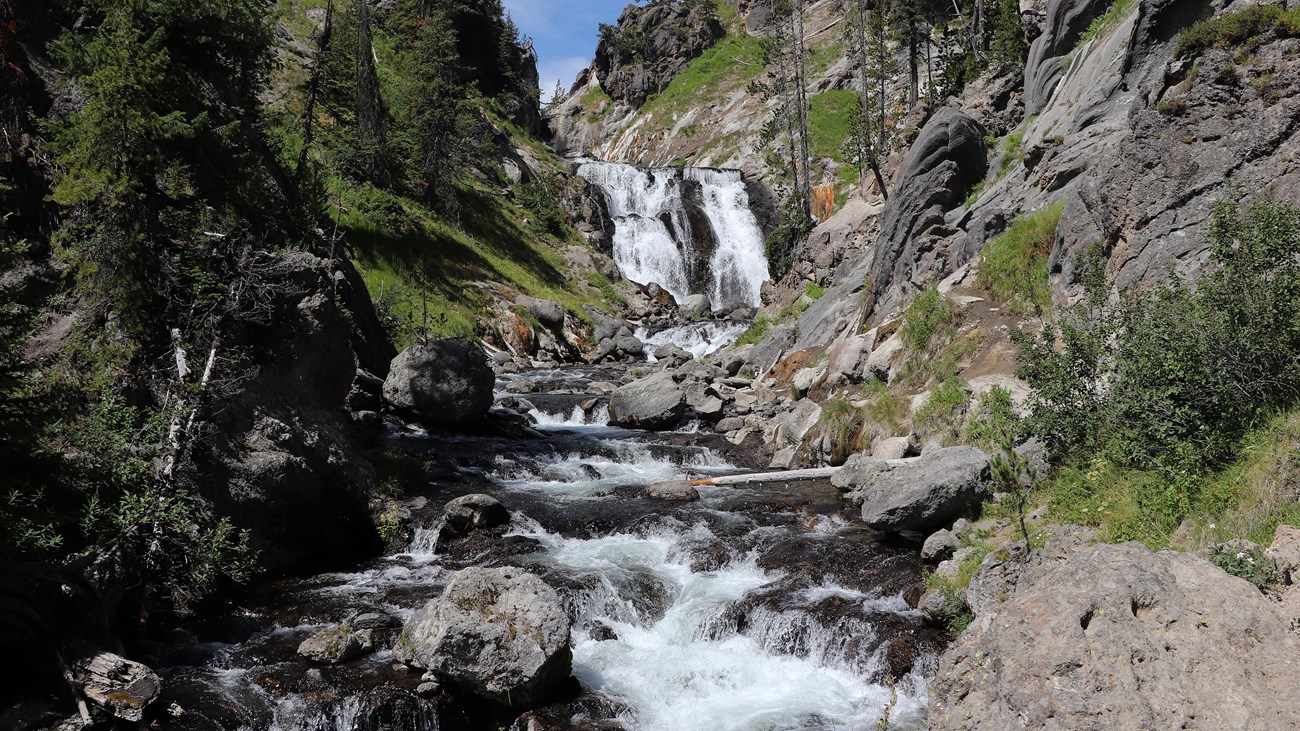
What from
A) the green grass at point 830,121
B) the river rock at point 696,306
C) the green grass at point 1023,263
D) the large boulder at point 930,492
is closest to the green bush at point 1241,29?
the green grass at point 1023,263

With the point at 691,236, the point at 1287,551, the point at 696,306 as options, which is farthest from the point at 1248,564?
the point at 691,236

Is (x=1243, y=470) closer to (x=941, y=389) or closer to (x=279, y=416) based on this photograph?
(x=941, y=389)

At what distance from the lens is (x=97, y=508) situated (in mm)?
7906

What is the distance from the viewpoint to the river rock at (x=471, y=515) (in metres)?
12.8

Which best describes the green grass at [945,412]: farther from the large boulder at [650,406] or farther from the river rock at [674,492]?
the large boulder at [650,406]

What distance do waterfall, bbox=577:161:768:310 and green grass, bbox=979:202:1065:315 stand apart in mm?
29139

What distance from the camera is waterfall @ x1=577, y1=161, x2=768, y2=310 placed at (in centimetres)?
4794

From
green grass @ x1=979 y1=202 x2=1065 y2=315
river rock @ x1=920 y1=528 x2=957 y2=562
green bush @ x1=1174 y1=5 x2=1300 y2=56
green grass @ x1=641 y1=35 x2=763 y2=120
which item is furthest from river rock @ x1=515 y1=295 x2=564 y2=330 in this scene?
green grass @ x1=641 y1=35 x2=763 y2=120

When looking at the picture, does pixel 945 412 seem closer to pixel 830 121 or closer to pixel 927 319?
pixel 927 319

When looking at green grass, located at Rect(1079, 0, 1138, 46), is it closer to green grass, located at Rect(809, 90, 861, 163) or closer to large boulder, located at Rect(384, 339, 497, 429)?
large boulder, located at Rect(384, 339, 497, 429)

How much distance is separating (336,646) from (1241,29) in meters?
15.5

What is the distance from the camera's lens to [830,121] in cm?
5859

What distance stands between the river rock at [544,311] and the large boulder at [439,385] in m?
15.5

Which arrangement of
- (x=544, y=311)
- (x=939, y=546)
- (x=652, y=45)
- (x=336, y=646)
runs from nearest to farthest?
1. (x=336, y=646)
2. (x=939, y=546)
3. (x=544, y=311)
4. (x=652, y=45)
